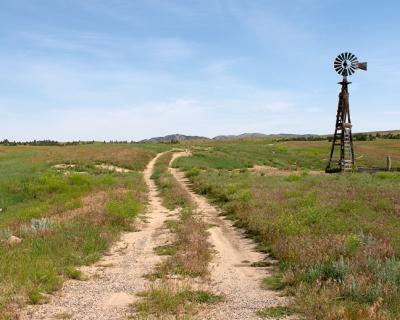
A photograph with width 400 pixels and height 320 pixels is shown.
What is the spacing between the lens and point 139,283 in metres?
10.4

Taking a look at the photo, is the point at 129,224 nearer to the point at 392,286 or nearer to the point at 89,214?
the point at 89,214

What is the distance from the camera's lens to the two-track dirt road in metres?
8.57

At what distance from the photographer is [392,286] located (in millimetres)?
8523

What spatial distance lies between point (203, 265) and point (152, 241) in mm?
3924

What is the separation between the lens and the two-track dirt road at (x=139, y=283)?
857cm

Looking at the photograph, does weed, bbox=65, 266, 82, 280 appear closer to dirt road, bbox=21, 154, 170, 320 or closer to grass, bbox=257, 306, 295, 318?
dirt road, bbox=21, 154, 170, 320

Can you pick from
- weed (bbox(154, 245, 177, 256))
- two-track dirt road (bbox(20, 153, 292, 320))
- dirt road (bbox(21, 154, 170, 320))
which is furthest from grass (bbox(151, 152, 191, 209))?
weed (bbox(154, 245, 177, 256))

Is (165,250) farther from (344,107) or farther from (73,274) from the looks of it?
(344,107)

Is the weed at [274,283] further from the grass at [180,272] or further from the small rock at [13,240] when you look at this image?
the small rock at [13,240]

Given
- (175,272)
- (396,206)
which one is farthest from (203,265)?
(396,206)

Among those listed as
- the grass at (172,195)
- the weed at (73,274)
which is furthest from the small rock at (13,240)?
the grass at (172,195)

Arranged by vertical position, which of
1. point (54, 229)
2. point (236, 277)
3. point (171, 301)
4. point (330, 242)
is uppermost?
point (330, 242)

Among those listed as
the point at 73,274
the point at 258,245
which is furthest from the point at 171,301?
the point at 258,245

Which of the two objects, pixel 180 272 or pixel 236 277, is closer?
pixel 236 277
